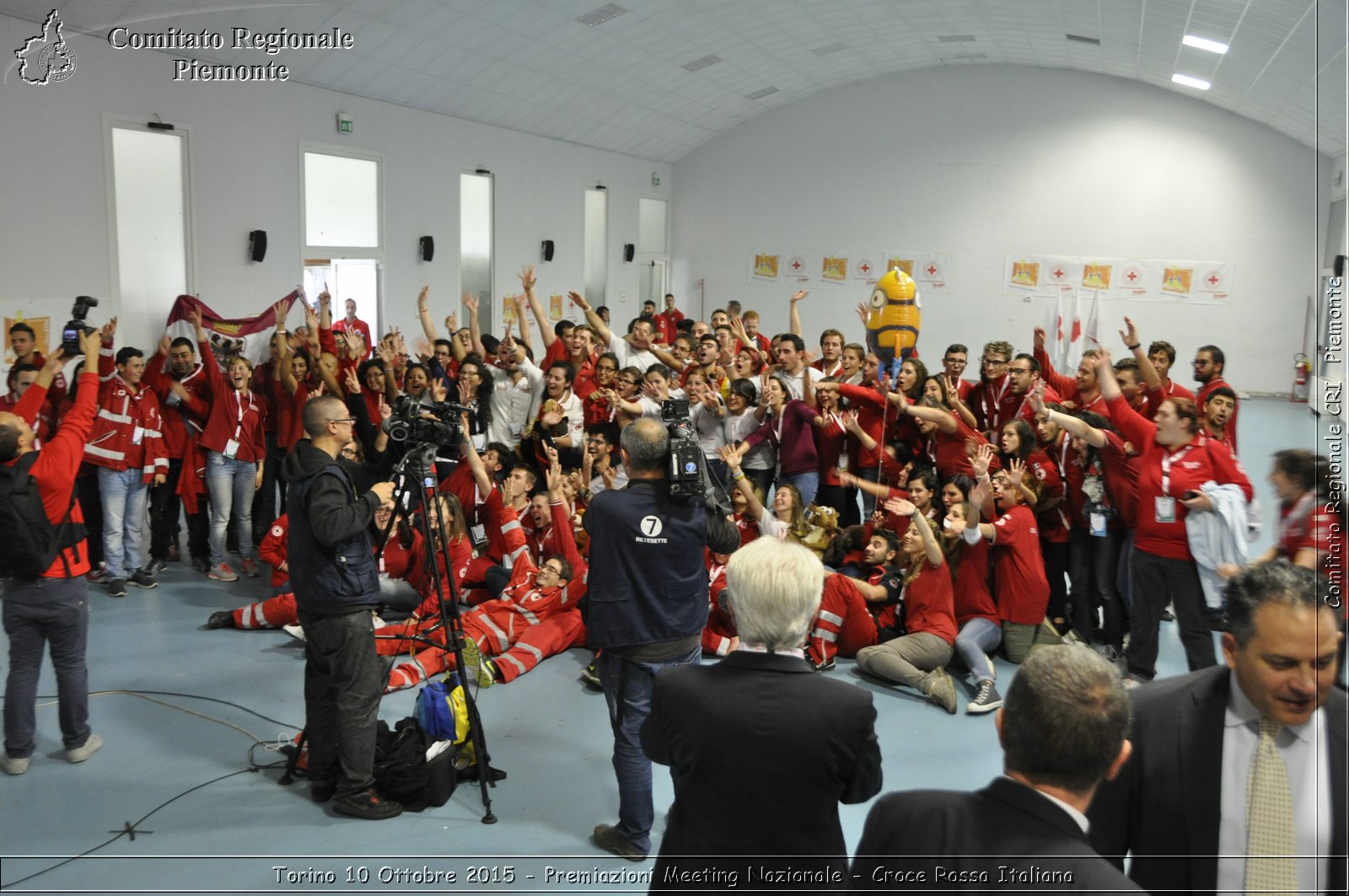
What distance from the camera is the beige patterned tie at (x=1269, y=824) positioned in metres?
1.91

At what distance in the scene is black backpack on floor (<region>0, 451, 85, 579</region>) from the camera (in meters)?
4.19

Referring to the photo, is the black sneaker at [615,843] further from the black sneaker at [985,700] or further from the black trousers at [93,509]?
the black trousers at [93,509]

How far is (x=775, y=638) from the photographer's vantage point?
2.43 m

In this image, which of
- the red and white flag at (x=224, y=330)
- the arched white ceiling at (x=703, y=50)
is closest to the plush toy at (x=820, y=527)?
the red and white flag at (x=224, y=330)

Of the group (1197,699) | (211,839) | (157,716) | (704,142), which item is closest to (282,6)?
(157,716)

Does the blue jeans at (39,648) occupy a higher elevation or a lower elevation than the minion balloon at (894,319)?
lower

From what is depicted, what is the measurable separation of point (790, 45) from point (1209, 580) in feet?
41.2

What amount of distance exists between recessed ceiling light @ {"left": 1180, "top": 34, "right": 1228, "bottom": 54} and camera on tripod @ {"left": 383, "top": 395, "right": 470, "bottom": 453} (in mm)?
11960

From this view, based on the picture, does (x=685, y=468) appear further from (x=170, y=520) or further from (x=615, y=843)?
(x=170, y=520)

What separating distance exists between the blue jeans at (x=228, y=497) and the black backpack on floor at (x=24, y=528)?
2.82 m

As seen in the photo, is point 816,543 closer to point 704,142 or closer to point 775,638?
point 775,638

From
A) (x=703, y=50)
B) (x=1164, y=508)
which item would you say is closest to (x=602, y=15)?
(x=703, y=50)

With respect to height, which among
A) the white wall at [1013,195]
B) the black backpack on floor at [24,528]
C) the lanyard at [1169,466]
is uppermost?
the white wall at [1013,195]

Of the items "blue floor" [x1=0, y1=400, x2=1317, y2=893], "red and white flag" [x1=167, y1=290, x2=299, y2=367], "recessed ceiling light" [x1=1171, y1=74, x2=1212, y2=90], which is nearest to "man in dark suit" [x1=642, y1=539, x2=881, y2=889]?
"blue floor" [x1=0, y1=400, x2=1317, y2=893]
